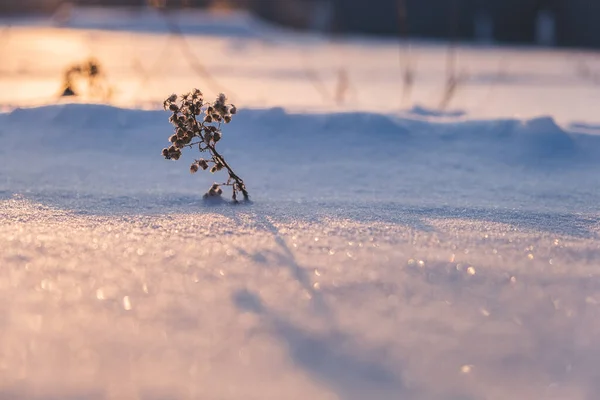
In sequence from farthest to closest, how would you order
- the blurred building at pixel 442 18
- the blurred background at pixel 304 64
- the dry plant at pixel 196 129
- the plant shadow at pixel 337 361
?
the blurred building at pixel 442 18
the blurred background at pixel 304 64
the dry plant at pixel 196 129
the plant shadow at pixel 337 361

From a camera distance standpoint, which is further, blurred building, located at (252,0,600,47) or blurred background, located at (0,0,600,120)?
blurred building, located at (252,0,600,47)

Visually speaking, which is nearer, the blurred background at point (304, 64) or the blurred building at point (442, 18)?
the blurred background at point (304, 64)

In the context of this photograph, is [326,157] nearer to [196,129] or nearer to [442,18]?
[196,129]

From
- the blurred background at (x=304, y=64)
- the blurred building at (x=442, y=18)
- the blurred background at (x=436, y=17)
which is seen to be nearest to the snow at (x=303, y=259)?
the blurred background at (x=304, y=64)

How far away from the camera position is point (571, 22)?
49.8ft

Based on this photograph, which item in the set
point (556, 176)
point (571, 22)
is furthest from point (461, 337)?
point (571, 22)

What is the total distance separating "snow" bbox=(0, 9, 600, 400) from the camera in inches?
40.8

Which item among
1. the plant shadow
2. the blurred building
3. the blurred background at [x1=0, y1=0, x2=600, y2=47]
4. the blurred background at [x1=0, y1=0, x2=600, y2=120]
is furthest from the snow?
the blurred background at [x1=0, y1=0, x2=600, y2=47]

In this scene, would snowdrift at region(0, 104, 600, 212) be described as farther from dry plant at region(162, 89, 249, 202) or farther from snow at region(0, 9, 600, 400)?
dry plant at region(162, 89, 249, 202)

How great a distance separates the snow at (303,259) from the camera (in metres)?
1.04

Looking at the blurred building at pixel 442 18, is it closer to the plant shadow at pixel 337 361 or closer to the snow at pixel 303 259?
the snow at pixel 303 259

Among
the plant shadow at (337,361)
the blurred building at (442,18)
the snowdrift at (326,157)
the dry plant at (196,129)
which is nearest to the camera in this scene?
the plant shadow at (337,361)

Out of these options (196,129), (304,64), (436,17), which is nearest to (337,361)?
(196,129)

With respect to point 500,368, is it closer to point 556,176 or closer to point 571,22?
point 556,176
